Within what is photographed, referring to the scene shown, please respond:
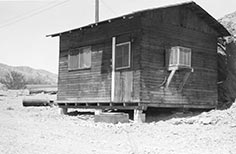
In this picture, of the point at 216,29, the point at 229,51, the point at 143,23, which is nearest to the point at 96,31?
the point at 143,23

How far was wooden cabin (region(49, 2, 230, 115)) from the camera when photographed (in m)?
16.7

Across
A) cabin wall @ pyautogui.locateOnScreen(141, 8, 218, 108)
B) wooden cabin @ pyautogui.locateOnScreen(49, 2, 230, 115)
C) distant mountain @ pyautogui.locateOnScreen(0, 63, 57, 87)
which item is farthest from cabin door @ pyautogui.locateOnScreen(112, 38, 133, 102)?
distant mountain @ pyautogui.locateOnScreen(0, 63, 57, 87)

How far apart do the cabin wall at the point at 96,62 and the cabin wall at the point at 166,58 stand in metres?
0.51

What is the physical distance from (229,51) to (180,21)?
6448 millimetres

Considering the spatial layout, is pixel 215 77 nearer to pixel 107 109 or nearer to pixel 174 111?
pixel 174 111

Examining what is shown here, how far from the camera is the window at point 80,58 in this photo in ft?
63.2

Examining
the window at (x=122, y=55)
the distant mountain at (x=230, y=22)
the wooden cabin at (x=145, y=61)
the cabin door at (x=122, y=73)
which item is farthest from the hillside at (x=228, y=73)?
the window at (x=122, y=55)

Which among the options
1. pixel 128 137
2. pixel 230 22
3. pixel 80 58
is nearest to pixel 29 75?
pixel 230 22

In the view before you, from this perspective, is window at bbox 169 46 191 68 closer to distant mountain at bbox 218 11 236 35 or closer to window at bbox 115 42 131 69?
window at bbox 115 42 131 69

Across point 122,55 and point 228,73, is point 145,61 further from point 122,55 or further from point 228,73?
point 228,73

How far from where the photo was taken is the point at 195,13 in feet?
62.8

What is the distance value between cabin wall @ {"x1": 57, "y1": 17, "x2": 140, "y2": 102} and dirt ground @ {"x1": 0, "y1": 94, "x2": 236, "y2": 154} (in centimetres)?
250

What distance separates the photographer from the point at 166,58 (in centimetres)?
1741

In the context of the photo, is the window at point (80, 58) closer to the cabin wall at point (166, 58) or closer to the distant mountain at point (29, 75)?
the cabin wall at point (166, 58)
